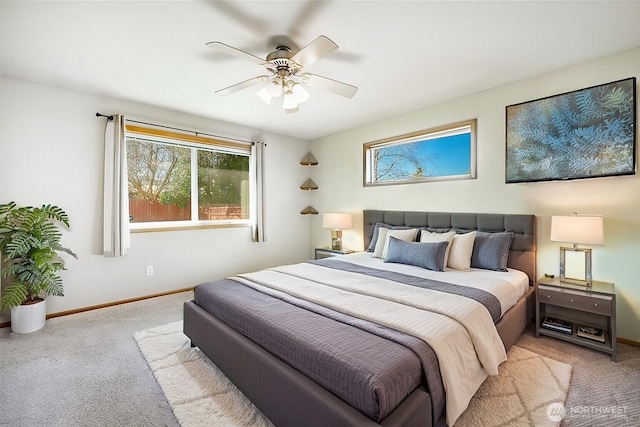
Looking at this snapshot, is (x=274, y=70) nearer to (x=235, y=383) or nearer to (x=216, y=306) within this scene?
(x=216, y=306)

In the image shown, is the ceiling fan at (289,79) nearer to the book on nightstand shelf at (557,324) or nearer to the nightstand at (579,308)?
the nightstand at (579,308)

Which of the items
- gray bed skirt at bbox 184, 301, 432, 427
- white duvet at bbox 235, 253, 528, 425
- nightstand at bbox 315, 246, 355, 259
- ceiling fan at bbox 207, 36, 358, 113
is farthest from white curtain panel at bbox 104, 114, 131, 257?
nightstand at bbox 315, 246, 355, 259

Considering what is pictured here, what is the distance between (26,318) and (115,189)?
1486mm

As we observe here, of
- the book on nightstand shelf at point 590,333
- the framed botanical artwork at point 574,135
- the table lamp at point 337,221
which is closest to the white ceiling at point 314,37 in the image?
the framed botanical artwork at point 574,135

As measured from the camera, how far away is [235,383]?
180 cm

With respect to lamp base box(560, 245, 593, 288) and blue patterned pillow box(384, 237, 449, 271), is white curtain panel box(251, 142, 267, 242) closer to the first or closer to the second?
blue patterned pillow box(384, 237, 449, 271)

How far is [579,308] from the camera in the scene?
2.29 m

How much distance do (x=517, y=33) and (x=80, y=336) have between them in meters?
4.53

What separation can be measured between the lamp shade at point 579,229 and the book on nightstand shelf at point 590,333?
0.78 m

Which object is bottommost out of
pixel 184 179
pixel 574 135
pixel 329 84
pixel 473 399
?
pixel 473 399

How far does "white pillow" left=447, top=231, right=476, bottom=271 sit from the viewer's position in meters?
2.86

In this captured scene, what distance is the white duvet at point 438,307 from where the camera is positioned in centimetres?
146

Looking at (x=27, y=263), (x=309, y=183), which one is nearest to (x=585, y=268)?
(x=309, y=183)

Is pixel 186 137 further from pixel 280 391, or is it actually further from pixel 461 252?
pixel 461 252
